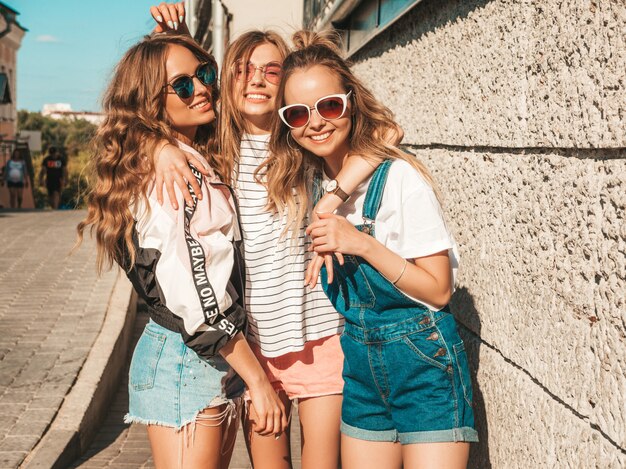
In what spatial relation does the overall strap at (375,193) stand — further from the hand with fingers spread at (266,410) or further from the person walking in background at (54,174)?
the person walking in background at (54,174)

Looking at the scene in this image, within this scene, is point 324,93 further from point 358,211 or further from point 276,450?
point 276,450

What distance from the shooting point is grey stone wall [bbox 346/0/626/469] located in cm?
195

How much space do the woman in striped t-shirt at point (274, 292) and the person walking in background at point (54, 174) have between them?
2157 cm

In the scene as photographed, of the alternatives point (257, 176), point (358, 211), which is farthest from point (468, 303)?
point (257, 176)

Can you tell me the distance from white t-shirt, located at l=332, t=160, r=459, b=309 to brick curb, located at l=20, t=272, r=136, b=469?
9.91 feet

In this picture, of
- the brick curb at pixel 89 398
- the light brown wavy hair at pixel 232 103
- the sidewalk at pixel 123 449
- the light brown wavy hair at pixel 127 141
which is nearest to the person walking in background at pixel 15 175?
the brick curb at pixel 89 398

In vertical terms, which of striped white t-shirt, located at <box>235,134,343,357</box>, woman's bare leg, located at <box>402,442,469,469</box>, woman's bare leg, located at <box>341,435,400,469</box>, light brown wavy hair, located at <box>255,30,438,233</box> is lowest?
woman's bare leg, located at <box>341,435,400,469</box>

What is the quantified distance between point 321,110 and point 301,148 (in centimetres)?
27

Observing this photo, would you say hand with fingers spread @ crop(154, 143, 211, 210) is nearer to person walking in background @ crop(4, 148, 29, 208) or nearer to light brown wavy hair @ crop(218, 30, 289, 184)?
light brown wavy hair @ crop(218, 30, 289, 184)

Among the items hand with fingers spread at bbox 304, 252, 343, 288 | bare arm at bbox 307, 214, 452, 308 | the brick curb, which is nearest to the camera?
bare arm at bbox 307, 214, 452, 308

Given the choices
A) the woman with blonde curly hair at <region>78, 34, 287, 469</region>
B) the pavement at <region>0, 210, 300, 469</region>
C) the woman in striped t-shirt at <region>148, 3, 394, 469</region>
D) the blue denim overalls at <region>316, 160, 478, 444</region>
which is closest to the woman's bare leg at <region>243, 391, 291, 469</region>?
the woman in striped t-shirt at <region>148, 3, 394, 469</region>

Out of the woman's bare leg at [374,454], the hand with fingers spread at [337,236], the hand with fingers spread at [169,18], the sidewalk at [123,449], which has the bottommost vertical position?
the sidewalk at [123,449]

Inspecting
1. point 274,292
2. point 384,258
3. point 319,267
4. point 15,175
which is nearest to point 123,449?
point 274,292

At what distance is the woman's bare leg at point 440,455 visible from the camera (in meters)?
2.31
